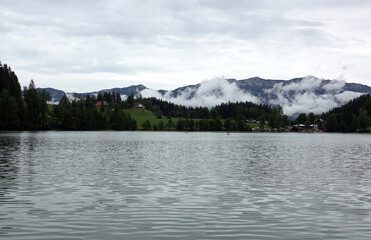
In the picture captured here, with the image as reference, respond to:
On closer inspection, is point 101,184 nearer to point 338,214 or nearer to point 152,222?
point 152,222

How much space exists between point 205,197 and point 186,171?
17.3m

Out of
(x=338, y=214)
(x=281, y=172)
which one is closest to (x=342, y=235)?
(x=338, y=214)

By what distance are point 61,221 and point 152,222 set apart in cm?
530

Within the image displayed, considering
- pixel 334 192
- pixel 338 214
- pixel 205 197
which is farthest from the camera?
pixel 334 192

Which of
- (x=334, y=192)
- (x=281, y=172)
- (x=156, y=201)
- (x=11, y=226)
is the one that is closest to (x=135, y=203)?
(x=156, y=201)

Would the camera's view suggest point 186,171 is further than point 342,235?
Yes

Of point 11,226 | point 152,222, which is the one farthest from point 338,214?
point 11,226

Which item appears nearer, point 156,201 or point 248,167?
point 156,201

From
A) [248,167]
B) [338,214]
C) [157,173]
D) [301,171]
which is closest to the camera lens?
[338,214]

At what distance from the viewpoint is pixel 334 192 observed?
34875 millimetres

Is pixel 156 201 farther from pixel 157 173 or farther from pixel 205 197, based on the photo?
pixel 157 173

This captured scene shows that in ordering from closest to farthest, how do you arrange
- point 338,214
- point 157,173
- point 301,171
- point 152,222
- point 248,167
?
point 152,222, point 338,214, point 157,173, point 301,171, point 248,167

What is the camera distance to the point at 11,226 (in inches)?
861

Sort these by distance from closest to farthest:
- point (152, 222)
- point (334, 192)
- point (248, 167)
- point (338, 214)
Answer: point (152, 222)
point (338, 214)
point (334, 192)
point (248, 167)
